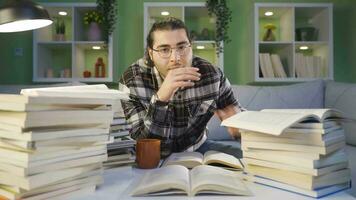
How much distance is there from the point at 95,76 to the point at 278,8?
5.71 ft

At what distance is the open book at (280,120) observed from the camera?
66 cm

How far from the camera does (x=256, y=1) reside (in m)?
3.22

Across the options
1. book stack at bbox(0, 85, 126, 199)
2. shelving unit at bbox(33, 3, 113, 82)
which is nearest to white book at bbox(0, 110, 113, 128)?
book stack at bbox(0, 85, 126, 199)

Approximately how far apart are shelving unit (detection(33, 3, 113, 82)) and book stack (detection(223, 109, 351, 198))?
2.35 meters

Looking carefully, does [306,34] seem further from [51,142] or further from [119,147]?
[51,142]

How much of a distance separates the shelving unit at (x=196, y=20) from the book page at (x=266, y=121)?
7.23 feet

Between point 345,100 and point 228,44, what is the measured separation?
132 centimetres

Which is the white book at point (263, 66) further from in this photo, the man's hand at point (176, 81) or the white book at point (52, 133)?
the white book at point (52, 133)

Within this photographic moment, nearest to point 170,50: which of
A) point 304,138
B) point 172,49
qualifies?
point 172,49

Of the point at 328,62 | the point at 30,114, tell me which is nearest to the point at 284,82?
the point at 328,62

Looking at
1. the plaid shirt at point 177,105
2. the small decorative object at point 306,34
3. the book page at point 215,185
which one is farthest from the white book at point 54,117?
the small decorative object at point 306,34

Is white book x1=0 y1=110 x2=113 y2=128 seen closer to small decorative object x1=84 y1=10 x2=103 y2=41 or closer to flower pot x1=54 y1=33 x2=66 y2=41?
small decorative object x1=84 y1=10 x2=103 y2=41

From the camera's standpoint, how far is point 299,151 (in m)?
0.70

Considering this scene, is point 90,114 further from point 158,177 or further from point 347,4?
point 347,4
